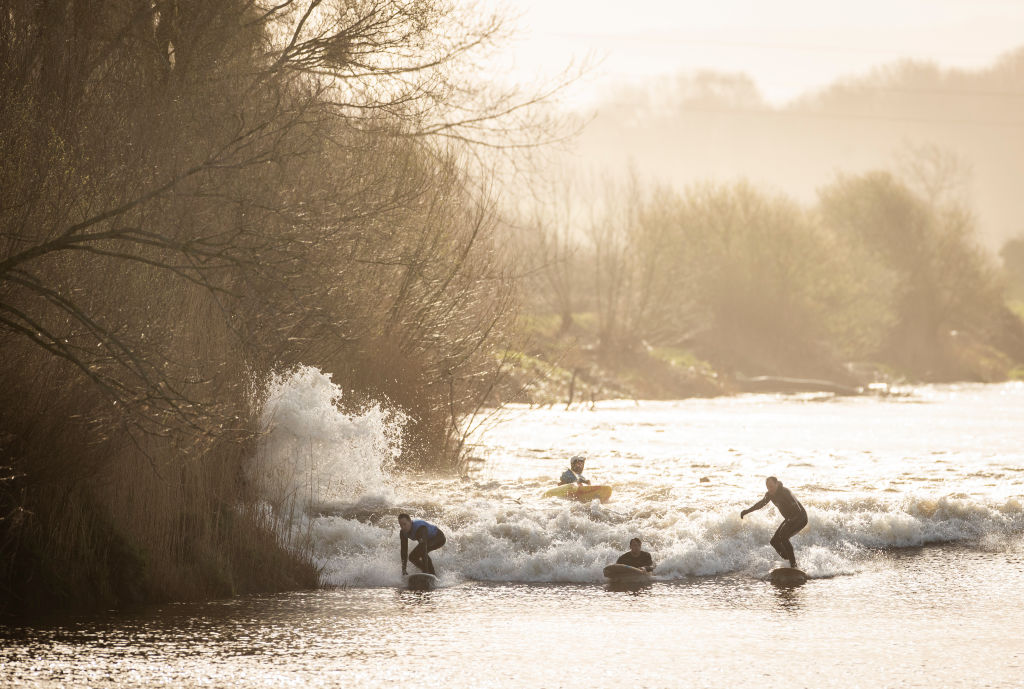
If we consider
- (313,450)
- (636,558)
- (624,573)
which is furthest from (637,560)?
(313,450)

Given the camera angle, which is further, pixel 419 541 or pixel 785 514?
pixel 785 514

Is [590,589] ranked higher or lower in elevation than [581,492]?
lower

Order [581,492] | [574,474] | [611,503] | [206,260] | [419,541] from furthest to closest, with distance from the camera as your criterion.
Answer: [574,474], [611,503], [581,492], [419,541], [206,260]

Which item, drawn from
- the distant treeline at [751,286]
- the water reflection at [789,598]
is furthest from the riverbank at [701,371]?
the water reflection at [789,598]

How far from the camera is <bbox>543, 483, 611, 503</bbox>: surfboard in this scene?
21719 millimetres

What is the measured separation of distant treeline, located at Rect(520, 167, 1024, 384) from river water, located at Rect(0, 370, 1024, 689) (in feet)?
92.7

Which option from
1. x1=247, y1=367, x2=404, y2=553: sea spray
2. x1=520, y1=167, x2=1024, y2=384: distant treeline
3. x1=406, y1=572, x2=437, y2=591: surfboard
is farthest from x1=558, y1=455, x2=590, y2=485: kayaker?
x1=520, y1=167, x2=1024, y2=384: distant treeline

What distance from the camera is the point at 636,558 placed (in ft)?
57.6

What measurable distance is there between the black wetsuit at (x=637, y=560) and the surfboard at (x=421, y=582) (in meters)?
2.62

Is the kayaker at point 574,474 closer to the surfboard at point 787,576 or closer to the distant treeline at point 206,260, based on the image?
the distant treeline at point 206,260

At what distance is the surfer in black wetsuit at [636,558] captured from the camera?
57.6 feet

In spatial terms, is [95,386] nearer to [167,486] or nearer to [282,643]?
[167,486]

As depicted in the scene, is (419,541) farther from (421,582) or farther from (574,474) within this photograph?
(574,474)

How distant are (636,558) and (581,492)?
4.24 m
